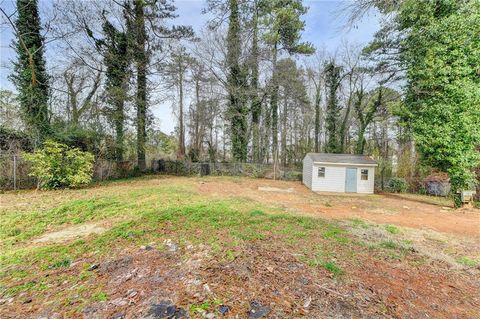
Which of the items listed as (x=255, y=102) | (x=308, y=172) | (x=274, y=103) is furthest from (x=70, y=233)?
(x=274, y=103)

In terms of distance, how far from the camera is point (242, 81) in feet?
54.2

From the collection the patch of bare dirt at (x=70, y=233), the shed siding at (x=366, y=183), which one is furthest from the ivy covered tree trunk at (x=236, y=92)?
the patch of bare dirt at (x=70, y=233)

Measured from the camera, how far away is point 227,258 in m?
3.05

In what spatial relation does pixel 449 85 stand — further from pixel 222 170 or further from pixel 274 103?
pixel 222 170

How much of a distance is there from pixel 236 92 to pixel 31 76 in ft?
36.3

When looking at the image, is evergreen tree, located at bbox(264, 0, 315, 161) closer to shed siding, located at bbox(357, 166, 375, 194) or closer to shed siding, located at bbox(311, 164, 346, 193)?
shed siding, located at bbox(311, 164, 346, 193)

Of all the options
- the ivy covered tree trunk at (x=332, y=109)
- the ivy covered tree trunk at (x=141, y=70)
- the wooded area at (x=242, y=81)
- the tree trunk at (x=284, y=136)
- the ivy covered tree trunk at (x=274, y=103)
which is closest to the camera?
the wooded area at (x=242, y=81)

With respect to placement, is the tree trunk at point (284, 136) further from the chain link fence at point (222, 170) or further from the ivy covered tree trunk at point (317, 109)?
the chain link fence at point (222, 170)

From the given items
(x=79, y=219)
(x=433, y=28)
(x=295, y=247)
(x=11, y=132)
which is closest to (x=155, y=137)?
(x=11, y=132)

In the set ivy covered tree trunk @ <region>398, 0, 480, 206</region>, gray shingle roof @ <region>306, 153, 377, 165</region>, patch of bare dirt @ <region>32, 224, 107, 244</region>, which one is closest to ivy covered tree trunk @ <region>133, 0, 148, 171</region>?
patch of bare dirt @ <region>32, 224, 107, 244</region>

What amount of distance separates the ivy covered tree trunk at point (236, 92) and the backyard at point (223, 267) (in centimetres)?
1260

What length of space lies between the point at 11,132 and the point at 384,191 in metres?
19.8

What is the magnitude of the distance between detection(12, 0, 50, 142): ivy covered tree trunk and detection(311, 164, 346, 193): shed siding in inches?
544

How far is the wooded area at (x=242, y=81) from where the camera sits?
8.80m
